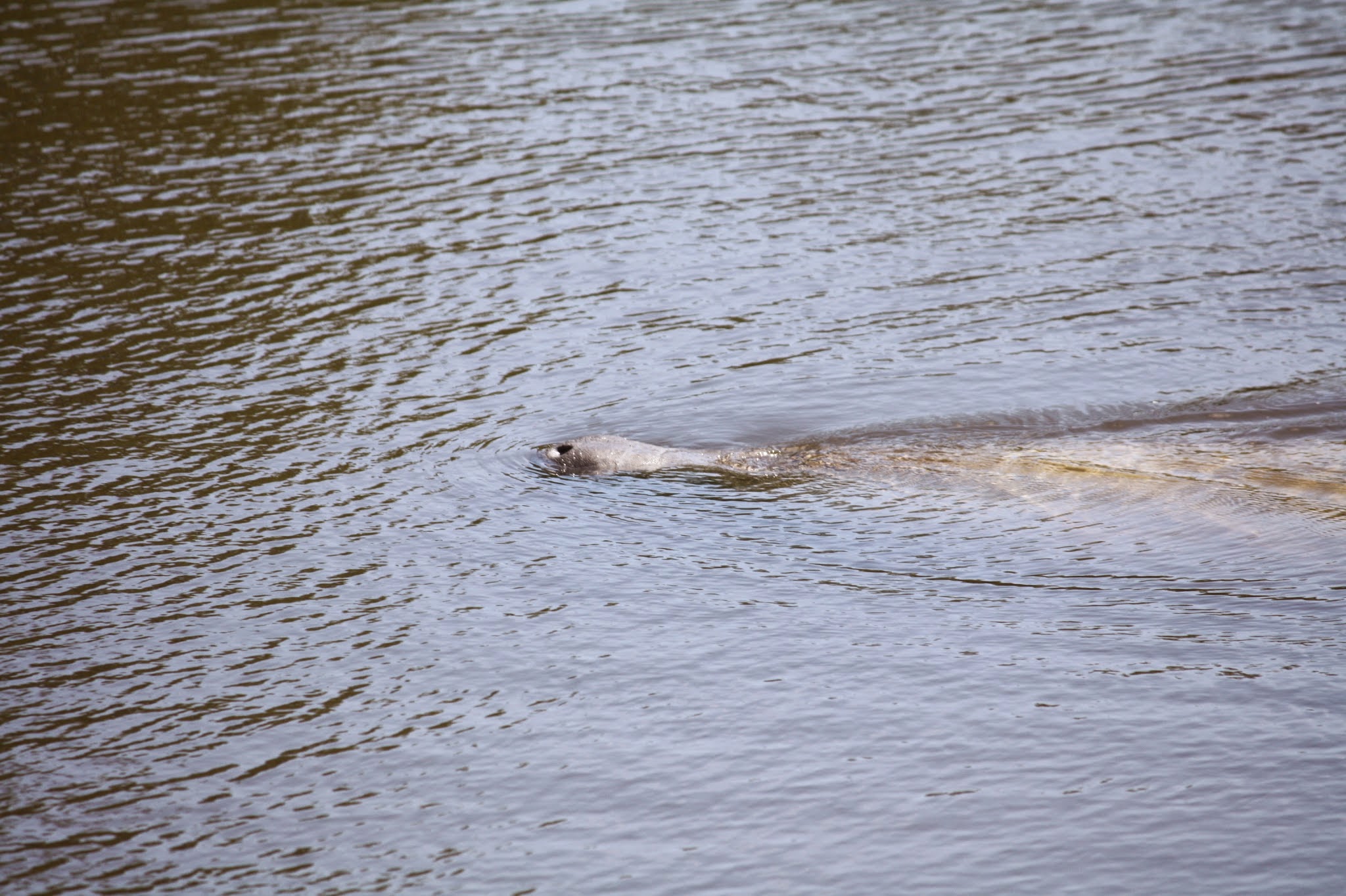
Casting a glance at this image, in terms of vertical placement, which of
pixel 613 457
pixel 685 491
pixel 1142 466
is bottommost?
pixel 1142 466

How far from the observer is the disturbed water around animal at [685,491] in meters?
7.69

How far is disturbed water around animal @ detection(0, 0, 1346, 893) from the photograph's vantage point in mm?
7688

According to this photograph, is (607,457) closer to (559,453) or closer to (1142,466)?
(559,453)

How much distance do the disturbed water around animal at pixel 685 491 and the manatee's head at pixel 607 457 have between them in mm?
160

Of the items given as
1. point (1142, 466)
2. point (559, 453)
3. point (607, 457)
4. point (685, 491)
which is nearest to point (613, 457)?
point (607, 457)

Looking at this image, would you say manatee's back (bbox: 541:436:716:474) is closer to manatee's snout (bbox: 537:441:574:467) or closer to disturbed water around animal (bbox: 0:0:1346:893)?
manatee's snout (bbox: 537:441:574:467)

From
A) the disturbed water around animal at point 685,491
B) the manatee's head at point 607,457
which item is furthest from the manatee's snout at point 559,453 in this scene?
the disturbed water around animal at point 685,491

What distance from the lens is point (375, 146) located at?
2073 cm

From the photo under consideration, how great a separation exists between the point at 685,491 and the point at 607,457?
802 mm

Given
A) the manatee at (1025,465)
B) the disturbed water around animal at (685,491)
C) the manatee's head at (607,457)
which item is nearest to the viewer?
the disturbed water around animal at (685,491)

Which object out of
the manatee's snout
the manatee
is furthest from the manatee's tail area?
the manatee's snout

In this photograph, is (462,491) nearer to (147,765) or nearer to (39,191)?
(147,765)

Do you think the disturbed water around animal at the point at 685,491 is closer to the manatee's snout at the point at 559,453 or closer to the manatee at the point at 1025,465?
the manatee at the point at 1025,465

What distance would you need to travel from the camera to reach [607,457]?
38.4ft
